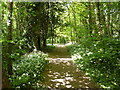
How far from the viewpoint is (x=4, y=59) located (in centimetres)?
518

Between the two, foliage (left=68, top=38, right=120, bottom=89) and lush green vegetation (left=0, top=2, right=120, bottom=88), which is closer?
lush green vegetation (left=0, top=2, right=120, bottom=88)

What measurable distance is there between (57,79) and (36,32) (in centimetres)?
975

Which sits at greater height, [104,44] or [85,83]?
[104,44]

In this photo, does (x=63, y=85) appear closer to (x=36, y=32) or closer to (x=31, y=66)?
(x=31, y=66)

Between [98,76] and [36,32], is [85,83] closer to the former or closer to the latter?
[98,76]

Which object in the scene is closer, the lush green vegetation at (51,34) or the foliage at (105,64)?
the lush green vegetation at (51,34)

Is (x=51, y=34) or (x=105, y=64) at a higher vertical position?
(x=51, y=34)

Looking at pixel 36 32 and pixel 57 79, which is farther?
pixel 36 32

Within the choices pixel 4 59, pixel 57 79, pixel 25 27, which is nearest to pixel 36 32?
pixel 25 27

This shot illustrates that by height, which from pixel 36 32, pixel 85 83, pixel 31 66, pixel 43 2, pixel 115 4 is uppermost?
pixel 43 2

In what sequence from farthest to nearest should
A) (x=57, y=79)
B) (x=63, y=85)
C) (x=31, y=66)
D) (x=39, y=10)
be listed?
1. (x=39, y=10)
2. (x=31, y=66)
3. (x=57, y=79)
4. (x=63, y=85)


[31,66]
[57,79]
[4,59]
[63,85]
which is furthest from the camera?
[31,66]

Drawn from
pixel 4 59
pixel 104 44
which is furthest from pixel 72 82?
pixel 4 59

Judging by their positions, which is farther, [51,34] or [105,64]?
[51,34]
